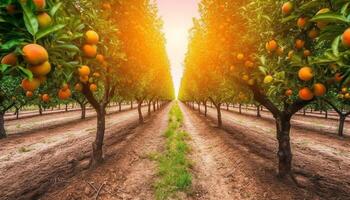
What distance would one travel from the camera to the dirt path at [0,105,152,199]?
8492 mm

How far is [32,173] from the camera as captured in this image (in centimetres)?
985

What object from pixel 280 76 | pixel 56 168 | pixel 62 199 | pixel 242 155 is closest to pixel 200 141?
pixel 242 155

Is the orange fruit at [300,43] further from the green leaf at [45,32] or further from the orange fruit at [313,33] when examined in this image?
the green leaf at [45,32]

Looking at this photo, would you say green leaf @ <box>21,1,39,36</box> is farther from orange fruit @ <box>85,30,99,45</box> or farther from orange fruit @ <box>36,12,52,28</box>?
orange fruit @ <box>85,30,99,45</box>

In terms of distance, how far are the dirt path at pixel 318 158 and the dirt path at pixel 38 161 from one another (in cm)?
956

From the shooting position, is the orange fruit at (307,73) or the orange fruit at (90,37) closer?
the orange fruit at (307,73)

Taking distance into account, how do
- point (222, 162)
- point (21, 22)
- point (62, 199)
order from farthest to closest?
point (222, 162) < point (62, 199) < point (21, 22)

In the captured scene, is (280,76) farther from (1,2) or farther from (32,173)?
(32,173)

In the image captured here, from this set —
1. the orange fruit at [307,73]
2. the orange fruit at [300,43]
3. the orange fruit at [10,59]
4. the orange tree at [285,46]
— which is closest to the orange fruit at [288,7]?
the orange tree at [285,46]

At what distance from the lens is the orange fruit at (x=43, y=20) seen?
2.43 metres

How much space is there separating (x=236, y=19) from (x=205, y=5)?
1908mm

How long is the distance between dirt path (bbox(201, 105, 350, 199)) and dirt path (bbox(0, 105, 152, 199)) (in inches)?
376

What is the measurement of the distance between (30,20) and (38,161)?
1170 centimetres

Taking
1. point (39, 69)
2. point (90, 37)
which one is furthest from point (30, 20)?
point (90, 37)
